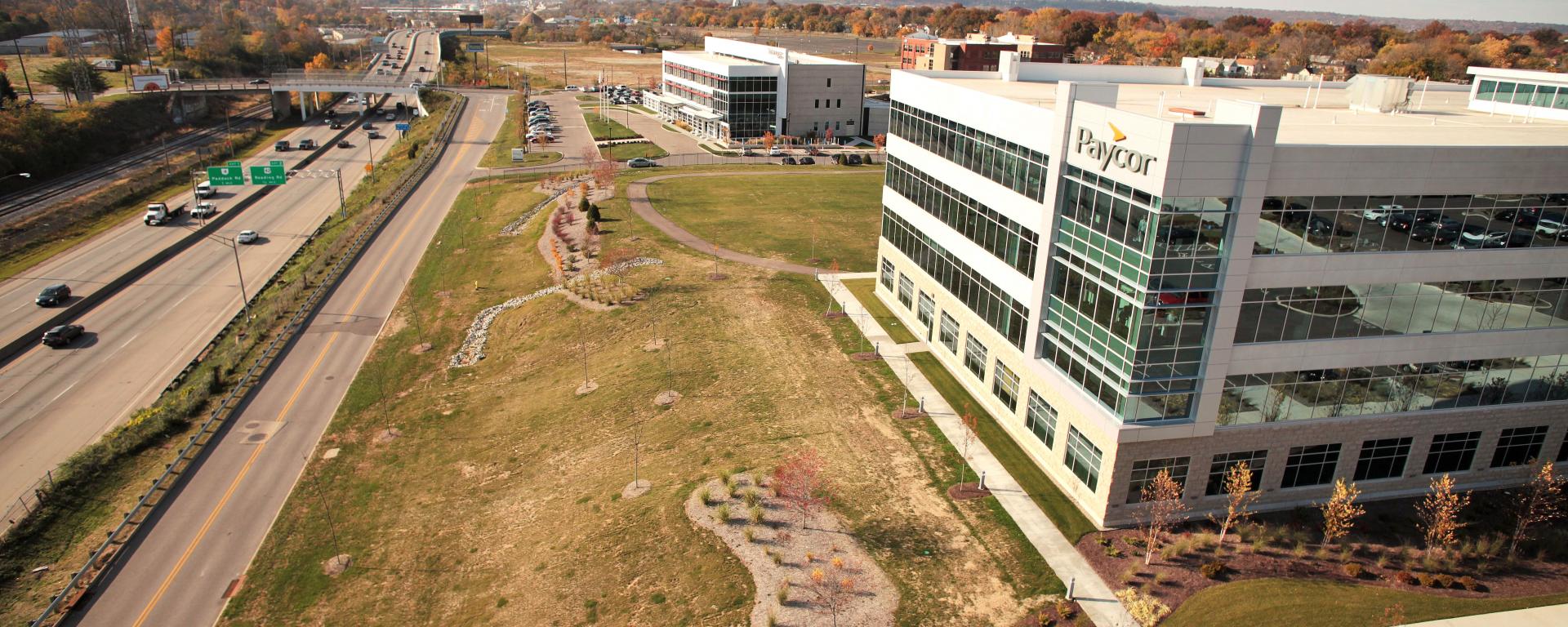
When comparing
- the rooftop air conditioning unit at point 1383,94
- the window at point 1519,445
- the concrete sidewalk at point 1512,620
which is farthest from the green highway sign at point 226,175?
the window at point 1519,445

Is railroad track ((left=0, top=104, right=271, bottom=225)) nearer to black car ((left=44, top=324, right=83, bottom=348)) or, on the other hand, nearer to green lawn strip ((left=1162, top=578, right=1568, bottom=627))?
black car ((left=44, top=324, right=83, bottom=348))

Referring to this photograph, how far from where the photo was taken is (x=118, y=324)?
217 feet

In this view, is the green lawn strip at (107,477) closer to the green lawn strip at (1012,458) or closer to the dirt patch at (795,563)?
the dirt patch at (795,563)

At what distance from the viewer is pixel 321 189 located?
372ft

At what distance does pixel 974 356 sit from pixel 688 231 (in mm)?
41431

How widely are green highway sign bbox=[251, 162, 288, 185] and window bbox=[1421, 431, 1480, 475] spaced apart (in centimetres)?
10807

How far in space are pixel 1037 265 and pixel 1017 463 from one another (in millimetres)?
9619

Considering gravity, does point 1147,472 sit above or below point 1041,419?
above

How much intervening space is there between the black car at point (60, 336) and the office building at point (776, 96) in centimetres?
8833

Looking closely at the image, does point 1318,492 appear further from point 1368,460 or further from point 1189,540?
point 1189,540

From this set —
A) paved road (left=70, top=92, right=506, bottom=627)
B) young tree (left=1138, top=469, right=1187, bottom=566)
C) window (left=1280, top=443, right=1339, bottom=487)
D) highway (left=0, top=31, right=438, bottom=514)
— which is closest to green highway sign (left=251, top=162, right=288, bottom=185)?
highway (left=0, top=31, right=438, bottom=514)

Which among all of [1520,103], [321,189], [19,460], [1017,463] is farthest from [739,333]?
[321,189]

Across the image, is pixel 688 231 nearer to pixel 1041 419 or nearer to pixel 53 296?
pixel 1041 419

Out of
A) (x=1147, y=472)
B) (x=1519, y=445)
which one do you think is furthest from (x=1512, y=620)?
(x=1147, y=472)
